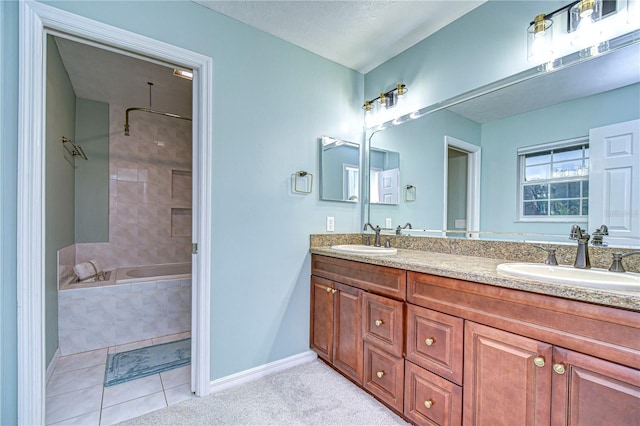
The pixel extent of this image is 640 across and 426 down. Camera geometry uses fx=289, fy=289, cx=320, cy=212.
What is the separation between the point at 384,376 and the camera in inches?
66.3

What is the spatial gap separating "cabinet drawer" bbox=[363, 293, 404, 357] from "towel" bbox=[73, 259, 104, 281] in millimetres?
2778

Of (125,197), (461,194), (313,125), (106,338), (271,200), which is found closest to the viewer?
(461,194)

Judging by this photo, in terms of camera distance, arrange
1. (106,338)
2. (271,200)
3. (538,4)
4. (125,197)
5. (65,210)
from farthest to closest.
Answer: (125,197)
(65,210)
(106,338)
(271,200)
(538,4)

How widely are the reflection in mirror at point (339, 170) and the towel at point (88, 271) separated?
2.49 meters

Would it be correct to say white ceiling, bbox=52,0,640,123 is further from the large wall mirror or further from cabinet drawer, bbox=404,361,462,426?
cabinet drawer, bbox=404,361,462,426

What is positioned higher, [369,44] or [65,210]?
[369,44]

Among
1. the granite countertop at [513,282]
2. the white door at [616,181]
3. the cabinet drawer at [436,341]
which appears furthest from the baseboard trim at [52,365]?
the white door at [616,181]

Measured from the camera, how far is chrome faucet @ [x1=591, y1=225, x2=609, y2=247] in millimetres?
1336

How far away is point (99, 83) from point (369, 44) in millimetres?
2628

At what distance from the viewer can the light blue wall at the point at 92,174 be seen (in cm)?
324

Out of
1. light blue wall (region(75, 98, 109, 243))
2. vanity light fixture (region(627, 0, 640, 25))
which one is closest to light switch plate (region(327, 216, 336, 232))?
vanity light fixture (region(627, 0, 640, 25))

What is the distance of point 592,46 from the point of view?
1383 mm

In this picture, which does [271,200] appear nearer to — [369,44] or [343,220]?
[343,220]
